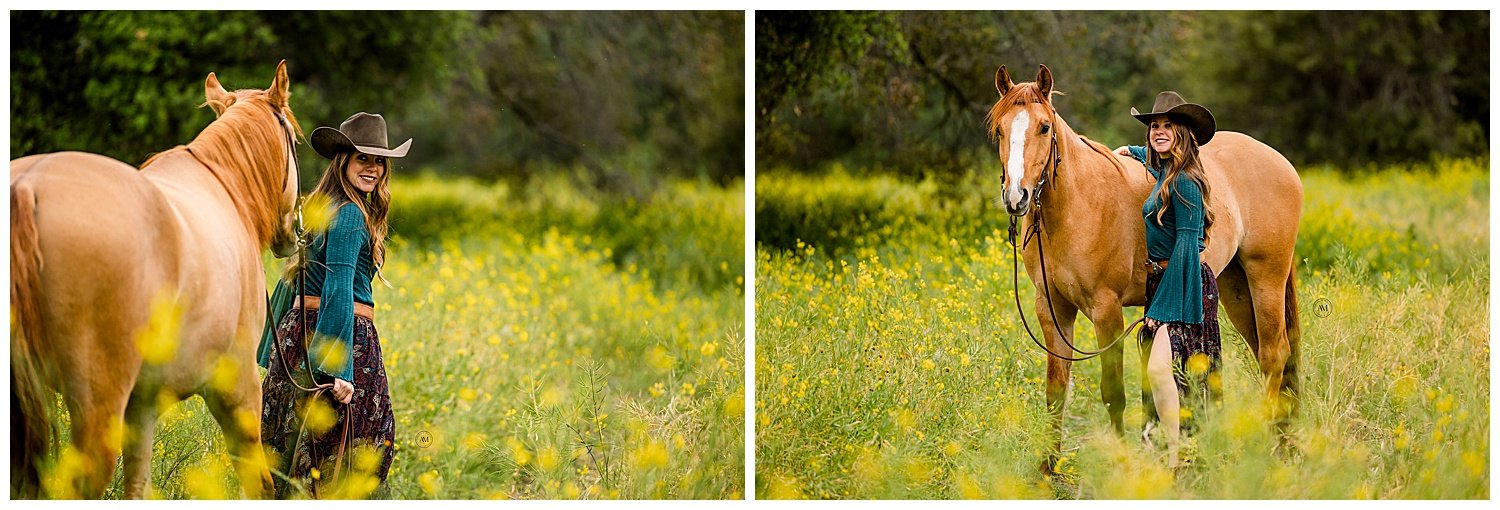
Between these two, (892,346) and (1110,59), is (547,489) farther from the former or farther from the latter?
(1110,59)

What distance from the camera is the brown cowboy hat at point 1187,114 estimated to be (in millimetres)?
3223

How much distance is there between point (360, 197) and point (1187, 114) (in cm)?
247

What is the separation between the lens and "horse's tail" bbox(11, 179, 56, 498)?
7.57 feet

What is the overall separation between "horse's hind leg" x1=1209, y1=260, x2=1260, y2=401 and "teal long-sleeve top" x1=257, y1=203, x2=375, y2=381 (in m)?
2.99

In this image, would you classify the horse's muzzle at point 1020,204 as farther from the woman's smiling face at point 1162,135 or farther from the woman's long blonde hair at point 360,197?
the woman's long blonde hair at point 360,197

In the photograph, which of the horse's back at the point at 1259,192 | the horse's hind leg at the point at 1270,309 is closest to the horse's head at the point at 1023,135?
the horse's back at the point at 1259,192

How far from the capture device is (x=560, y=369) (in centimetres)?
519

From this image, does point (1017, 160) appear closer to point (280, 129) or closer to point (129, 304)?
point (280, 129)

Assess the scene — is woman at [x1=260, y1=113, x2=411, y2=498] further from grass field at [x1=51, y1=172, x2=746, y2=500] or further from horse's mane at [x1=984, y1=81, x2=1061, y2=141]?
horse's mane at [x1=984, y1=81, x2=1061, y2=141]

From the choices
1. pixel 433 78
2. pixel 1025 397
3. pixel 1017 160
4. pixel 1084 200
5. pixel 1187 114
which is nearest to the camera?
pixel 1017 160

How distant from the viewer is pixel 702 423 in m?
3.72

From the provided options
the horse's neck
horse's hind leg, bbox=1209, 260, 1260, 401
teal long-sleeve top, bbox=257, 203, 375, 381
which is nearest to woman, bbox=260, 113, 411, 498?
teal long-sleeve top, bbox=257, 203, 375, 381

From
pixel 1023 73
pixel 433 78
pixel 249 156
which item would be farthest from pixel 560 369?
pixel 433 78

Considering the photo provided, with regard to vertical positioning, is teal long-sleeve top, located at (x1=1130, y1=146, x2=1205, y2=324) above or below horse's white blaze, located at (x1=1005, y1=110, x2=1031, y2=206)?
below
